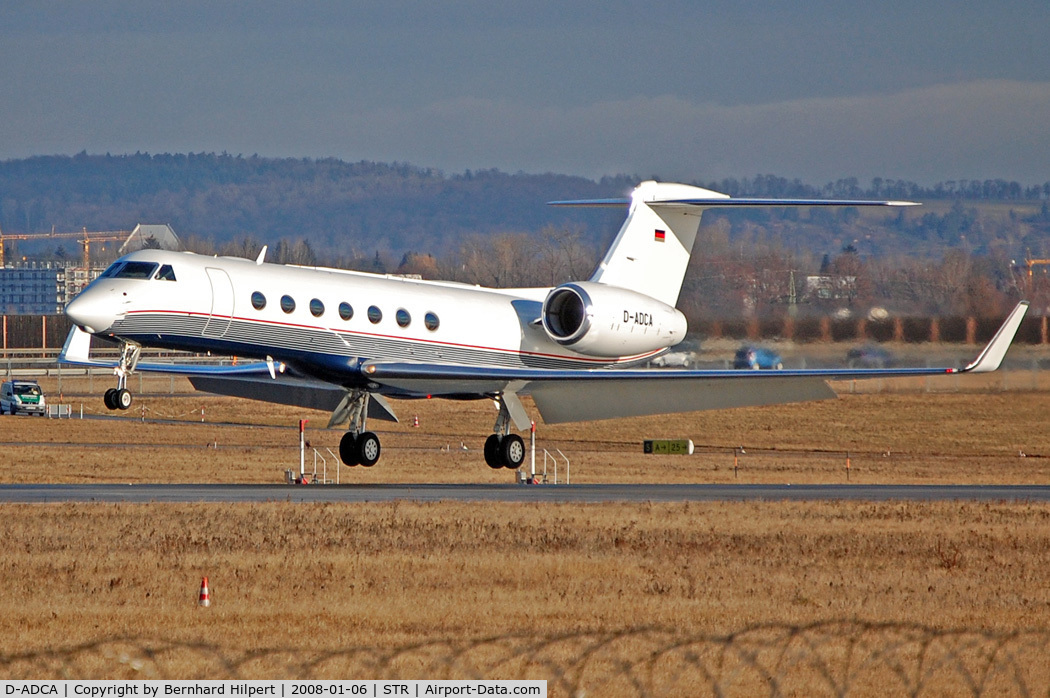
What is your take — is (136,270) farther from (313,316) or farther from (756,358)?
(756,358)

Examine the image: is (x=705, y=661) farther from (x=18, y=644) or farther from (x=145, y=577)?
(x=145, y=577)

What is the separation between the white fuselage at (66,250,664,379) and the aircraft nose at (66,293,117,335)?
0.8 inches

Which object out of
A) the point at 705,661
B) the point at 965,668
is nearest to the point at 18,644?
the point at 705,661

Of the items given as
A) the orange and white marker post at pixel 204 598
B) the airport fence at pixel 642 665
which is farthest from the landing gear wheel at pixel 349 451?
the airport fence at pixel 642 665

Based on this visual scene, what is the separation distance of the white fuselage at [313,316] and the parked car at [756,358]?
717 centimetres

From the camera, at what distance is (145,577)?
57.3 feet

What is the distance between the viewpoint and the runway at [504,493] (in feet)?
89.1

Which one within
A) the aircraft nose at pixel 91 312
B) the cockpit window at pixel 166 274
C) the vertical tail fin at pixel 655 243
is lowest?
the aircraft nose at pixel 91 312

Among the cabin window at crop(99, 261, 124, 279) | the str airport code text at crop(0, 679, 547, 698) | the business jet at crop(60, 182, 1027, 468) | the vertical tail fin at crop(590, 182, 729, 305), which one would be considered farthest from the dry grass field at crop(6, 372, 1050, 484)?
the str airport code text at crop(0, 679, 547, 698)

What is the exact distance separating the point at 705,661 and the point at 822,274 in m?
32.5

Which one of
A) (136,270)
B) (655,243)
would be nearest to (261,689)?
(136,270)

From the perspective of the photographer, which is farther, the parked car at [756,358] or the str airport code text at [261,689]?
the parked car at [756,358]

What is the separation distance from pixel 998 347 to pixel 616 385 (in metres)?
7.91

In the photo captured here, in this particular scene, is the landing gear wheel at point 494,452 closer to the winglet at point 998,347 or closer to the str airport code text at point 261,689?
the winglet at point 998,347
